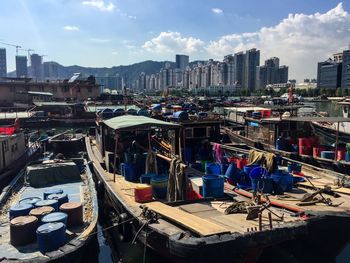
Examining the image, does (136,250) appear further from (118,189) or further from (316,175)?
(316,175)

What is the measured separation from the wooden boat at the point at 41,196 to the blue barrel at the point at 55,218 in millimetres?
479

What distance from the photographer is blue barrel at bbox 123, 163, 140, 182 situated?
1468 centimetres

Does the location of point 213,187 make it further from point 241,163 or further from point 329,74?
point 329,74

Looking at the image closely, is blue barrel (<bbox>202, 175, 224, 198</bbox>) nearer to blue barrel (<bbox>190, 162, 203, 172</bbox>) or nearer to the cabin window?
blue barrel (<bbox>190, 162, 203, 172</bbox>)

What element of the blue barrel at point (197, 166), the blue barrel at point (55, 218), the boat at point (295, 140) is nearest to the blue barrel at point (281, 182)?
the blue barrel at point (197, 166)

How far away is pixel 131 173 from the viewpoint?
14.7 meters

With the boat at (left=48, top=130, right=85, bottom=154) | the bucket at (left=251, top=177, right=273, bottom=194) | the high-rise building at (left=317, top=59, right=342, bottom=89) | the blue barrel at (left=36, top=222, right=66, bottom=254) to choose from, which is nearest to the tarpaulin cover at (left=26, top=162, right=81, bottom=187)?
the blue barrel at (left=36, top=222, right=66, bottom=254)

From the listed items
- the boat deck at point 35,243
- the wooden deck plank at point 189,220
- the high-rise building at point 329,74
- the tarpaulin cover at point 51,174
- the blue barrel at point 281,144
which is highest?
the high-rise building at point 329,74

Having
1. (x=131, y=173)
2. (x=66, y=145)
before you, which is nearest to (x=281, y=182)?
(x=131, y=173)

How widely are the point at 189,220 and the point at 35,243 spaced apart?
167 inches

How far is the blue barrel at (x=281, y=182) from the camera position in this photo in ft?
40.5

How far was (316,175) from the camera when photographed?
609 inches

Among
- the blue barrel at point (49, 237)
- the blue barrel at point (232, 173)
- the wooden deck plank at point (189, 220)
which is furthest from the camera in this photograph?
the blue barrel at point (232, 173)

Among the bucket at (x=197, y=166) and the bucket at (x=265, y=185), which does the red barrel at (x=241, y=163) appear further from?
the bucket at (x=265, y=185)
